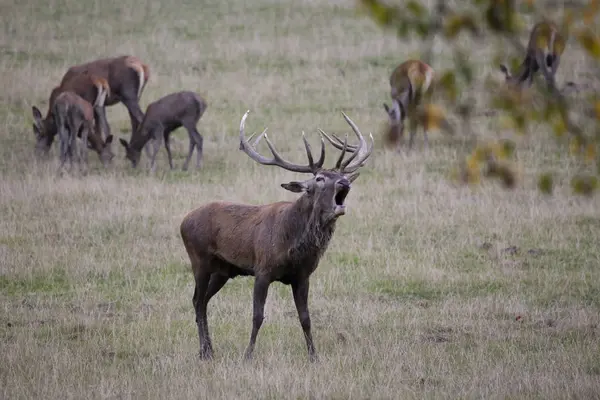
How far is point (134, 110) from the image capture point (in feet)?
65.3

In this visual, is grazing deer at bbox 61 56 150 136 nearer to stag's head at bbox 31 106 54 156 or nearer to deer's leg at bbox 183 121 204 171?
stag's head at bbox 31 106 54 156

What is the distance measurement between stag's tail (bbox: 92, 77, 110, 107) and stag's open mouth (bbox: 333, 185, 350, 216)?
12137 millimetres

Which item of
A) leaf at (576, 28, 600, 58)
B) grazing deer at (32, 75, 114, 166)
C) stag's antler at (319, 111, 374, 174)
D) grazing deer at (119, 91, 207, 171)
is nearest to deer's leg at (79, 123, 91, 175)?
grazing deer at (32, 75, 114, 166)

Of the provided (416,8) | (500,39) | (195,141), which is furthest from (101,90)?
(416,8)

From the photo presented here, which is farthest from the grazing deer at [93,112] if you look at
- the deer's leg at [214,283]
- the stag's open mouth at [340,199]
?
the stag's open mouth at [340,199]

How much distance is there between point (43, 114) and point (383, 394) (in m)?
15.0

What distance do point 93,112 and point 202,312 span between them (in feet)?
35.4

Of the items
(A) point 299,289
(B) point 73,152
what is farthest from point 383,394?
(B) point 73,152

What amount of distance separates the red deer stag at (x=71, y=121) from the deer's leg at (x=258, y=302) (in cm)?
1027

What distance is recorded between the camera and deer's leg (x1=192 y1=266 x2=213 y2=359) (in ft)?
28.3

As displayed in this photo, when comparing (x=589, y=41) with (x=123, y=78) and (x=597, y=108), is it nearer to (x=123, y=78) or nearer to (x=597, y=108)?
(x=597, y=108)

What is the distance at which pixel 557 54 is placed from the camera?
834 inches

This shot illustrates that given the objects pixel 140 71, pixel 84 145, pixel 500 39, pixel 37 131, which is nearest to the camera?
pixel 500 39

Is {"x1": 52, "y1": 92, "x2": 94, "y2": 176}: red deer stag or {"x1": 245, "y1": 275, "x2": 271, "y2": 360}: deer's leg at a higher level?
{"x1": 52, "y1": 92, "x2": 94, "y2": 176}: red deer stag
